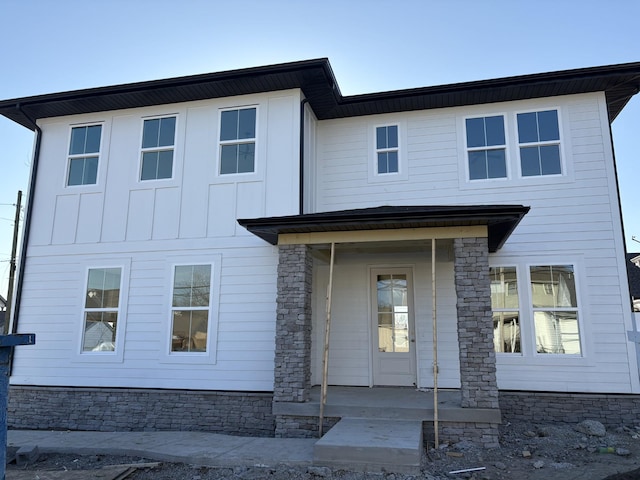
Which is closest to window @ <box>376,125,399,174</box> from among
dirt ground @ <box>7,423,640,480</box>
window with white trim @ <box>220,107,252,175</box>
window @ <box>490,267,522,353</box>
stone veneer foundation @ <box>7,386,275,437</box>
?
window with white trim @ <box>220,107,252,175</box>

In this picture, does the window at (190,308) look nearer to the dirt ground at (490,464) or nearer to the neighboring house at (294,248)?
the neighboring house at (294,248)

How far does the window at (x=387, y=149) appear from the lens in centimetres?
923

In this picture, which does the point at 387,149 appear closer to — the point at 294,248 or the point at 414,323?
the point at 294,248

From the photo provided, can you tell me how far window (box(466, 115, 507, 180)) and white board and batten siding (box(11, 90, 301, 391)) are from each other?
3392mm

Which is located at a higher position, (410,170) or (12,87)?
(12,87)

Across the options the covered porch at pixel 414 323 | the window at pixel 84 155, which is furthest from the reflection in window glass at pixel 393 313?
the window at pixel 84 155

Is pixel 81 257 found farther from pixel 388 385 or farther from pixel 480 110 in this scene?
pixel 480 110

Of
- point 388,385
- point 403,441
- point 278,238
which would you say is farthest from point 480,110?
point 403,441

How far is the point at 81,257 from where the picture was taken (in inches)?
355

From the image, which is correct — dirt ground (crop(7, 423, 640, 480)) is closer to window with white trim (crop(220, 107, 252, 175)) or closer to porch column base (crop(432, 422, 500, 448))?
porch column base (crop(432, 422, 500, 448))

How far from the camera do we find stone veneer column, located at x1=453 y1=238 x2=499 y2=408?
620 cm

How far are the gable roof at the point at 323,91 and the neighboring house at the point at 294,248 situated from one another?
42mm

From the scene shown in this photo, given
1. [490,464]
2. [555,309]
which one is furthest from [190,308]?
[555,309]

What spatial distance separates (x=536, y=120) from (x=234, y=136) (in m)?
5.71
